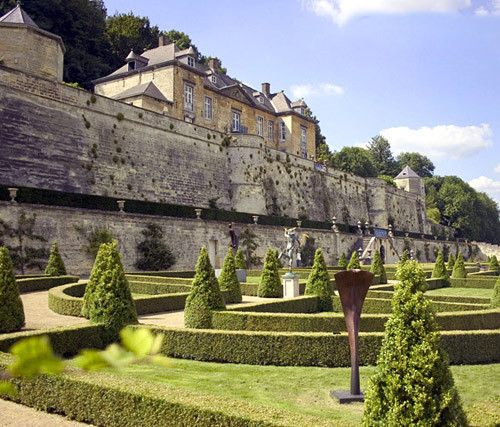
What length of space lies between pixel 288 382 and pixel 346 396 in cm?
109

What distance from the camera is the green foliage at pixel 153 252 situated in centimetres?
2402

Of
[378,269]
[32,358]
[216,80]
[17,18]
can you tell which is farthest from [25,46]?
[32,358]

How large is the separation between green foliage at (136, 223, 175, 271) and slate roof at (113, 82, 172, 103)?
44.4ft

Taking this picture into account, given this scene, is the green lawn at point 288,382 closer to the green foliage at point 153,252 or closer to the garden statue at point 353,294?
the garden statue at point 353,294

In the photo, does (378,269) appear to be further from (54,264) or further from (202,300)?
(202,300)

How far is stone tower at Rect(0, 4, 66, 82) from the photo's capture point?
2438 cm

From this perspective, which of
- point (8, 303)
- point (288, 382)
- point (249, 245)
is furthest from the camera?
point (249, 245)

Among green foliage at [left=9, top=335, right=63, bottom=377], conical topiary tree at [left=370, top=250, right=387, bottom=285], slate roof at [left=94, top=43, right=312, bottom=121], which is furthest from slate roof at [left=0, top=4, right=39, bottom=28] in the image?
green foliage at [left=9, top=335, right=63, bottom=377]

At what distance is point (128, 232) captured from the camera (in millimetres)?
23531

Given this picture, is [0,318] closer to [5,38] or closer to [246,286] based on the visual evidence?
[246,286]

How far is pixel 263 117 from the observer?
4938 cm

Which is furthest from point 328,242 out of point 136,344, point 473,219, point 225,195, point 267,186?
point 473,219

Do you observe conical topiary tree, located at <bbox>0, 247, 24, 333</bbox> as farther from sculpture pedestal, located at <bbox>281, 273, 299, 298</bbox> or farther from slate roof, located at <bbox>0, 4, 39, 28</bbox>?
slate roof, located at <bbox>0, 4, 39, 28</bbox>

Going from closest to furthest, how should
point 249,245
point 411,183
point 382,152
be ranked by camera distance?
point 249,245
point 411,183
point 382,152
